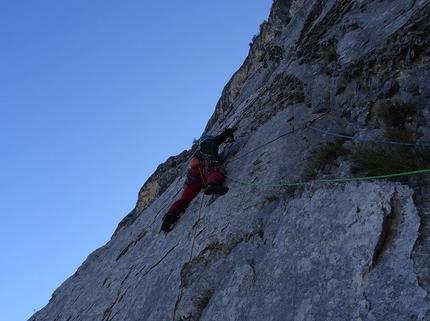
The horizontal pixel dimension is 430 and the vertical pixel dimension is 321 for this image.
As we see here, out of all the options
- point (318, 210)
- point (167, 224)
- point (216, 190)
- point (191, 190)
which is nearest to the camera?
point (318, 210)

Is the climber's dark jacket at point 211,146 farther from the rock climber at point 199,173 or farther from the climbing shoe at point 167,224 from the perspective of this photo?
the climbing shoe at point 167,224

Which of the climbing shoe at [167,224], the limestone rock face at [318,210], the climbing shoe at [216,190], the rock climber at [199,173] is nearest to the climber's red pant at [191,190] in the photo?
the rock climber at [199,173]

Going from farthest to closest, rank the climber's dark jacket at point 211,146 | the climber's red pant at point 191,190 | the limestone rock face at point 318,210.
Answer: the climber's dark jacket at point 211,146
the climber's red pant at point 191,190
the limestone rock face at point 318,210

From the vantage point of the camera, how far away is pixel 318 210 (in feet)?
14.0

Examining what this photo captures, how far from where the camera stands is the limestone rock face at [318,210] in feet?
11.2

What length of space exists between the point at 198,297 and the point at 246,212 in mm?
1238

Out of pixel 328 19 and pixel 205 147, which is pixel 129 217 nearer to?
pixel 205 147

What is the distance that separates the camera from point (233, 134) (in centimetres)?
924

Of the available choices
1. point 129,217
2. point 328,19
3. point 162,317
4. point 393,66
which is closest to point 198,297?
point 162,317

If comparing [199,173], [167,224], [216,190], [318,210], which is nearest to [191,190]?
[199,173]

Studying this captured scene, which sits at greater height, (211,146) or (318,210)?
(211,146)

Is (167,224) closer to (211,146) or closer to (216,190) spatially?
(216,190)

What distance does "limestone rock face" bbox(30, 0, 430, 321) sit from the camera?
343cm

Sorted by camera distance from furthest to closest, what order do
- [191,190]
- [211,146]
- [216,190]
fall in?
[211,146] < [191,190] < [216,190]
